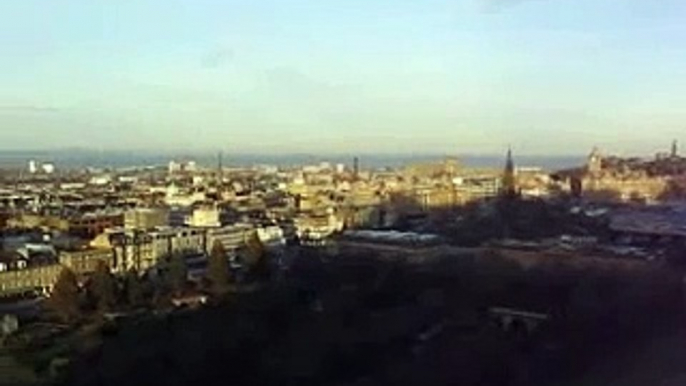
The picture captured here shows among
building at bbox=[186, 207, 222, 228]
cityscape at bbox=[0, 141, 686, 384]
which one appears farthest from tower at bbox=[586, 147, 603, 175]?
building at bbox=[186, 207, 222, 228]

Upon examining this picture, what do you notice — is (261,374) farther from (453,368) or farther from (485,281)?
(485,281)

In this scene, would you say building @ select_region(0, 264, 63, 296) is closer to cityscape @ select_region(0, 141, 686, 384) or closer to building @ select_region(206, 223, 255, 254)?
cityscape @ select_region(0, 141, 686, 384)

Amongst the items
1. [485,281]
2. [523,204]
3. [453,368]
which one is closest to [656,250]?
[485,281]

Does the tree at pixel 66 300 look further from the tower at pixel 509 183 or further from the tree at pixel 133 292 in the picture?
the tower at pixel 509 183

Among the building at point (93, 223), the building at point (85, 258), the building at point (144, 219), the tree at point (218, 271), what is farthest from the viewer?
the building at point (144, 219)

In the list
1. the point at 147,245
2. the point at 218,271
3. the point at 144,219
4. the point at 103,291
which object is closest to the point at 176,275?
the point at 218,271

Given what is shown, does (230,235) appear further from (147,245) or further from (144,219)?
(144,219)

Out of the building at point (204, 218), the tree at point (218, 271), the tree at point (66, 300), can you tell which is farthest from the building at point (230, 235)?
the tree at point (66, 300)
